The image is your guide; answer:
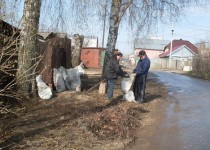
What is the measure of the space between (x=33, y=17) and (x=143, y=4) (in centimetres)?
594

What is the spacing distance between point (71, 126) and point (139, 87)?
5.36 m

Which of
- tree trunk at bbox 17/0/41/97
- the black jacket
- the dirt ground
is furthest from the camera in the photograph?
the black jacket

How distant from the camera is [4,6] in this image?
7941 millimetres

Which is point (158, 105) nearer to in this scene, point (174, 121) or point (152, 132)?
point (174, 121)

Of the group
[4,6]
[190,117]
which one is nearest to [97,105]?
[190,117]

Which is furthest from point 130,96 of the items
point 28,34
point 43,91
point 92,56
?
point 92,56

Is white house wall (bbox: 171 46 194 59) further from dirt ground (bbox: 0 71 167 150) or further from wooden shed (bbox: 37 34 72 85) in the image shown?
dirt ground (bbox: 0 71 167 150)

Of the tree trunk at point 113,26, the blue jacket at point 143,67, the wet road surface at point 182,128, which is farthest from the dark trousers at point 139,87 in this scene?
the tree trunk at point 113,26

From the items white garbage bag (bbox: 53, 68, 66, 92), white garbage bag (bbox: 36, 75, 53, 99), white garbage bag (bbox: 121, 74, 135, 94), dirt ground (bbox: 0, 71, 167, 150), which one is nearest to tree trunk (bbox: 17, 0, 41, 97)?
white garbage bag (bbox: 36, 75, 53, 99)

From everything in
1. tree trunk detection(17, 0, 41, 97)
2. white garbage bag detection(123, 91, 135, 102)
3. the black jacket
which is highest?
tree trunk detection(17, 0, 41, 97)

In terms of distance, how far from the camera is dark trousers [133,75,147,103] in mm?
13438

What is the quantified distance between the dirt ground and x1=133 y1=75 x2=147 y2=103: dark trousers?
3.69 feet

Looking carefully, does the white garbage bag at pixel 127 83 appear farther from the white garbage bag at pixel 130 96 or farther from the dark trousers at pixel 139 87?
the dark trousers at pixel 139 87

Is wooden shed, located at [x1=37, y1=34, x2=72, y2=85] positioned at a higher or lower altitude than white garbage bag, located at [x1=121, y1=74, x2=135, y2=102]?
higher
